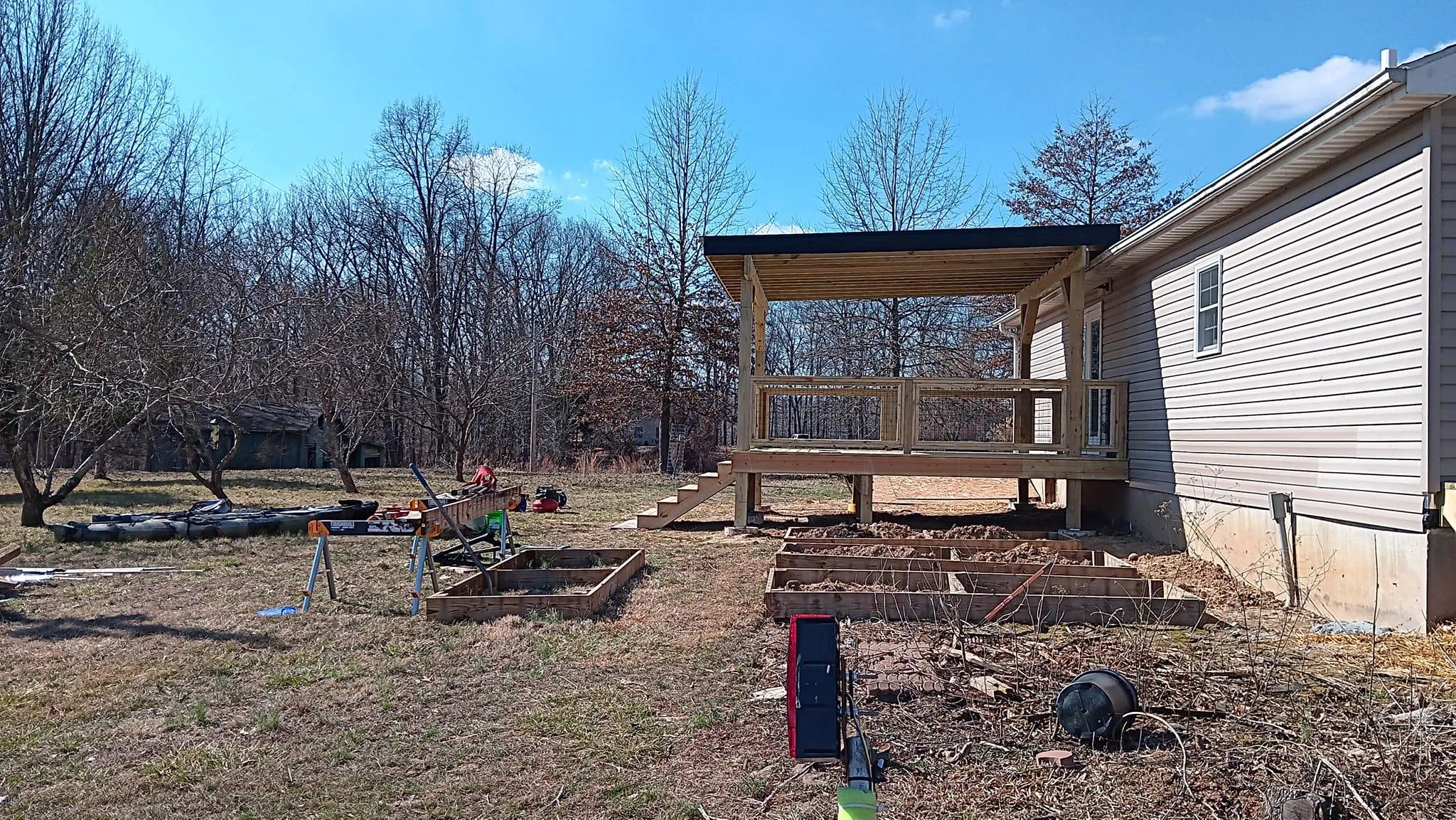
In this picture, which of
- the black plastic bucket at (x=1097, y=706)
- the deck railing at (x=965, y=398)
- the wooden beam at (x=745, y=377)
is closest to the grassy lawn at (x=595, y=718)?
the black plastic bucket at (x=1097, y=706)

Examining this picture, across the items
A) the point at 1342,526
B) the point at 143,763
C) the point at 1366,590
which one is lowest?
the point at 143,763

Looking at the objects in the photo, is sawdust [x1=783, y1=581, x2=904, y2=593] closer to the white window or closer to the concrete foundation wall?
the concrete foundation wall

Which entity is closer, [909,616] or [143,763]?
[143,763]

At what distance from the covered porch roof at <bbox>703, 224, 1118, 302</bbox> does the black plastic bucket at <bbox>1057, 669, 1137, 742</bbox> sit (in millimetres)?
7623

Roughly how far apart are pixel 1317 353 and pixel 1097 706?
507cm

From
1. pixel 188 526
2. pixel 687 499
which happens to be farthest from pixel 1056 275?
pixel 188 526

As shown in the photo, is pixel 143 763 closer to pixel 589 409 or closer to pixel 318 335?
pixel 318 335

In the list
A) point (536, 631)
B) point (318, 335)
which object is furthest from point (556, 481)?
point (536, 631)

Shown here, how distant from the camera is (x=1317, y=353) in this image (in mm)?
7590

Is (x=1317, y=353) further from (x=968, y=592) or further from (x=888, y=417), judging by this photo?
(x=888, y=417)

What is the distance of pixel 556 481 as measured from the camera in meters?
21.0

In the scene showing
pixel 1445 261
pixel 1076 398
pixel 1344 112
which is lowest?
pixel 1076 398

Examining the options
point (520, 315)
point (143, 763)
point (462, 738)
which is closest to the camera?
point (143, 763)

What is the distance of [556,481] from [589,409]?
7195 mm
